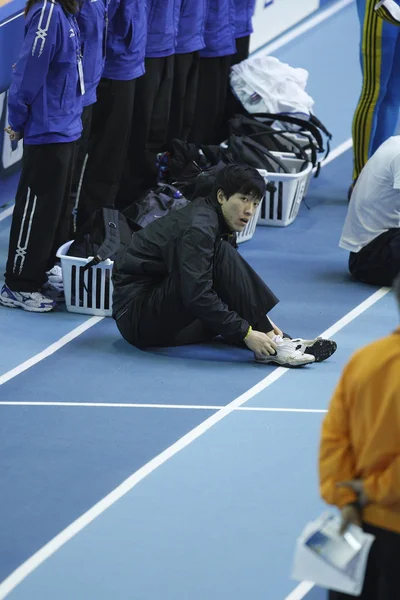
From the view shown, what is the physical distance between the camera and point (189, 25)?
7.53 metres

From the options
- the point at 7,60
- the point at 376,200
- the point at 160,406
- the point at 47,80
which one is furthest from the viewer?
the point at 7,60

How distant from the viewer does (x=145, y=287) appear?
550 centimetres

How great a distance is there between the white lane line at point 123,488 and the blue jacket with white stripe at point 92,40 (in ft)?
6.11

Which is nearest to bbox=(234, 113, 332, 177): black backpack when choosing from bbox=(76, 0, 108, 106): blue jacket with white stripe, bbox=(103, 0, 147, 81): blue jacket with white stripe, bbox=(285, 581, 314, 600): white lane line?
bbox=(103, 0, 147, 81): blue jacket with white stripe

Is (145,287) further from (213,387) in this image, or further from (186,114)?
(186,114)

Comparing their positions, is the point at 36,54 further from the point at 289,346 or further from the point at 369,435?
the point at 369,435

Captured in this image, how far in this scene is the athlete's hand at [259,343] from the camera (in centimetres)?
534

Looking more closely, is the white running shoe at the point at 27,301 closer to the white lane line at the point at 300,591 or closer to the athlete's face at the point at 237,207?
the athlete's face at the point at 237,207

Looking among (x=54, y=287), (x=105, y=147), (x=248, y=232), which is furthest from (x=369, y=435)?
(x=248, y=232)

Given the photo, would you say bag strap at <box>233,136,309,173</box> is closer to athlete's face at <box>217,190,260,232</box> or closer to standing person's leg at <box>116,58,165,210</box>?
standing person's leg at <box>116,58,165,210</box>

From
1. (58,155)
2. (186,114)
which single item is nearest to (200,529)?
(58,155)

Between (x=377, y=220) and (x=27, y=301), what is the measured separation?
1.87m

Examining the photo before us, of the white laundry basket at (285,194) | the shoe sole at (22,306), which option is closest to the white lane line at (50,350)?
the shoe sole at (22,306)

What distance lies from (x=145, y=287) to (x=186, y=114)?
2562 millimetres
